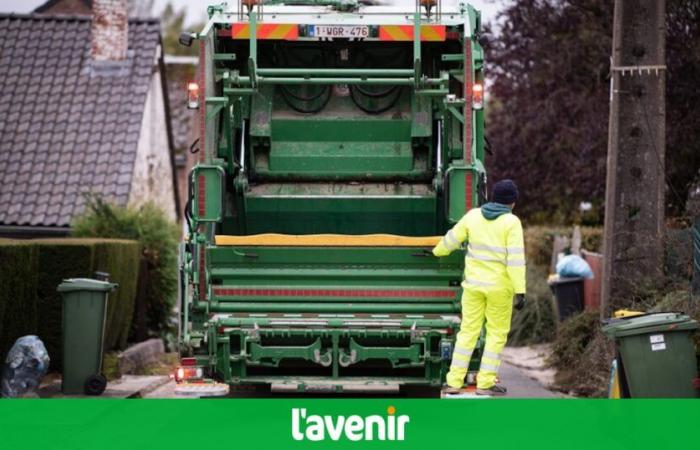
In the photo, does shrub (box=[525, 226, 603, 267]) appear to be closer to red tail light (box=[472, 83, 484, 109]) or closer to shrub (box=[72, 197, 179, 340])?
shrub (box=[72, 197, 179, 340])

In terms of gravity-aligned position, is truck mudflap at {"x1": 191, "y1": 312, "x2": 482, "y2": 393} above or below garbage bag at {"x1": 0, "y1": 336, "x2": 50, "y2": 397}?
above

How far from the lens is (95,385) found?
11.4m

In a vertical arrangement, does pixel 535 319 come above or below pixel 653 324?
below

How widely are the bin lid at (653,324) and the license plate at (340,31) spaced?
10.3ft

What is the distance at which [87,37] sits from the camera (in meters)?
23.1

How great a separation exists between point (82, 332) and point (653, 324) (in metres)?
4.97

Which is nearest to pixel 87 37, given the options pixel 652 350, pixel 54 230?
pixel 54 230

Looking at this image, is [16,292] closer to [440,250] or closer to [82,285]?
[82,285]

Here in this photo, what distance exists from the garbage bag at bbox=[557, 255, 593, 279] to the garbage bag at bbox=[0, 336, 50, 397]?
7725mm

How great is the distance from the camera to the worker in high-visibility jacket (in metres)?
9.05

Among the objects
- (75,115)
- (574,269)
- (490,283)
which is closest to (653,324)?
(490,283)

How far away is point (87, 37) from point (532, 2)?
7.91 metres

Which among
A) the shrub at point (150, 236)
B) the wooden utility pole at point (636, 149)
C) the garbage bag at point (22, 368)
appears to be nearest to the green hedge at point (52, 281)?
the garbage bag at point (22, 368)
